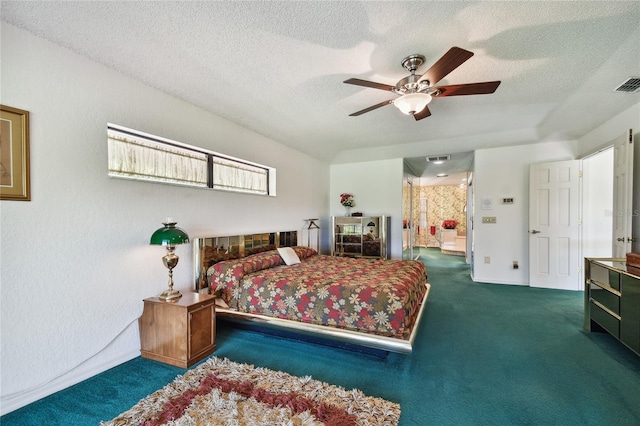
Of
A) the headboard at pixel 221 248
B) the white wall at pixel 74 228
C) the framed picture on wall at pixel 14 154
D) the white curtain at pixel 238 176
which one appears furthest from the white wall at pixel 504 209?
the framed picture on wall at pixel 14 154

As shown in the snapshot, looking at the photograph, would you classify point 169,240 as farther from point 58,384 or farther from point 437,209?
point 437,209

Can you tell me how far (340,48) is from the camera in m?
2.13

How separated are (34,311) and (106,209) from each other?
2.77 ft

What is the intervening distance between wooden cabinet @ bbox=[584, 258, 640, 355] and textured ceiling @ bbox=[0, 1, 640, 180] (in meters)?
1.87

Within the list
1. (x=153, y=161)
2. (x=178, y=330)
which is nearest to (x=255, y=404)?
(x=178, y=330)

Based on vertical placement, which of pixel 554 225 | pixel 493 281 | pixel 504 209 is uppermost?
pixel 504 209

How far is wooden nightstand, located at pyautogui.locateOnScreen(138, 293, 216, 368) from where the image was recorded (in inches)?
88.6

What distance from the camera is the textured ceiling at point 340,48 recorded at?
175 centimetres

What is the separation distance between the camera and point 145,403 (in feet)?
5.80

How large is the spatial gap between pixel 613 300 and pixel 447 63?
2.70 meters

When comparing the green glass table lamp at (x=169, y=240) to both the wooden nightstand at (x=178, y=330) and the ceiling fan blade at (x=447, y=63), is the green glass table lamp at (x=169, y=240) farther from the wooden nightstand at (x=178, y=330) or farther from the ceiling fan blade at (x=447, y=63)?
the ceiling fan blade at (x=447, y=63)

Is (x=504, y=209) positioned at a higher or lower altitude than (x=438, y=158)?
lower

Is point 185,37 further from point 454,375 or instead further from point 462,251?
point 462,251

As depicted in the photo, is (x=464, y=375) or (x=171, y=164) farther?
(x=171, y=164)
